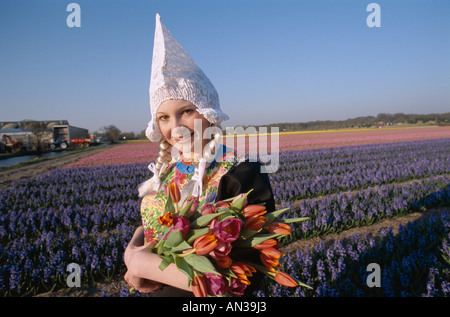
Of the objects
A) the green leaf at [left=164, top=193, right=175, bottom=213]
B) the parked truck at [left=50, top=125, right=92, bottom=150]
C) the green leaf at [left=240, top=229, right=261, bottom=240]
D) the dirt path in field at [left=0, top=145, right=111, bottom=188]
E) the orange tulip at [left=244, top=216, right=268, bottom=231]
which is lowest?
the dirt path in field at [left=0, top=145, right=111, bottom=188]

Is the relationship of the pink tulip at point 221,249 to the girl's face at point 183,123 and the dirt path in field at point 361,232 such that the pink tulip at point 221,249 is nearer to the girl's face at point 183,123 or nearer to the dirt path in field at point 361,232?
the girl's face at point 183,123

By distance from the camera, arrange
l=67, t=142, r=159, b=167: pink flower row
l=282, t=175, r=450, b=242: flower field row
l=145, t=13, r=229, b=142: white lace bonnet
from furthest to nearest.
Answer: l=67, t=142, r=159, b=167: pink flower row → l=282, t=175, r=450, b=242: flower field row → l=145, t=13, r=229, b=142: white lace bonnet

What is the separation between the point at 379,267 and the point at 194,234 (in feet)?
10.0

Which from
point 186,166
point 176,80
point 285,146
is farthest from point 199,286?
point 285,146

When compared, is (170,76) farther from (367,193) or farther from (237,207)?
(367,193)

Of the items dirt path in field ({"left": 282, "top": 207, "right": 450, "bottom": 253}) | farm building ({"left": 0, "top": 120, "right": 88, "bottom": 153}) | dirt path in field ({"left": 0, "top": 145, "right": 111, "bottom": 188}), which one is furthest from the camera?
farm building ({"left": 0, "top": 120, "right": 88, "bottom": 153})

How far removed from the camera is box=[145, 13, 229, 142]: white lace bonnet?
1191 millimetres

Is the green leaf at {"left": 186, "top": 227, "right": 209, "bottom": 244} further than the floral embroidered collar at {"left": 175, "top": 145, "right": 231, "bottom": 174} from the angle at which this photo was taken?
No

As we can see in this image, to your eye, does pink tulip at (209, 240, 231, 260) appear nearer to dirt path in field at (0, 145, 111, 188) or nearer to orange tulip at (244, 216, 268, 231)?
orange tulip at (244, 216, 268, 231)

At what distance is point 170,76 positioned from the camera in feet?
3.95

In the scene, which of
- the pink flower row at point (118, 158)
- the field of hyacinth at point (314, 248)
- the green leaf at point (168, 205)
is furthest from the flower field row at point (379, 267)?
the pink flower row at point (118, 158)

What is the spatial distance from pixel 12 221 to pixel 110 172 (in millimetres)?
6797

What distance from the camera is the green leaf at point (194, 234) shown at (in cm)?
79

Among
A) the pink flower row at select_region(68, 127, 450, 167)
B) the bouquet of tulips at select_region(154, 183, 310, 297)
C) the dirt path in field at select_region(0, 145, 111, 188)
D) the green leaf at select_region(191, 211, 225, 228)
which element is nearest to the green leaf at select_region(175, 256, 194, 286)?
the bouquet of tulips at select_region(154, 183, 310, 297)
